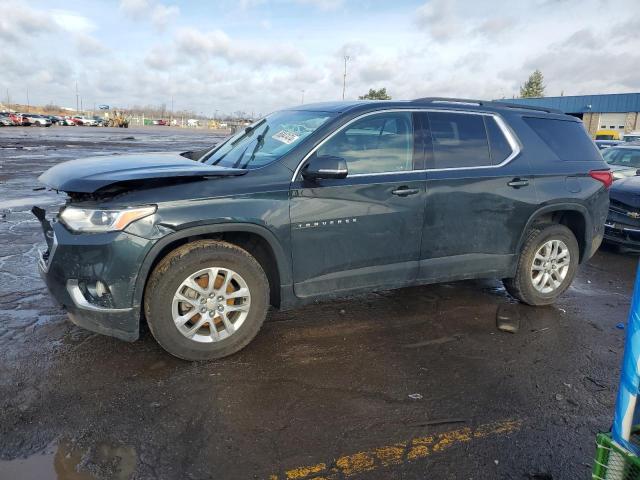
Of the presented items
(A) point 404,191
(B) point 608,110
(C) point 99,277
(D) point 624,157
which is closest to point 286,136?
(A) point 404,191

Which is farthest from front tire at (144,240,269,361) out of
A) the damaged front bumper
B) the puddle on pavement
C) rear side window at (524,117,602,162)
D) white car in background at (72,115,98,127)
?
white car in background at (72,115,98,127)

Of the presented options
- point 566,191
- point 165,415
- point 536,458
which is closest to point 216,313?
point 165,415

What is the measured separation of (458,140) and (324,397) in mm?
2591

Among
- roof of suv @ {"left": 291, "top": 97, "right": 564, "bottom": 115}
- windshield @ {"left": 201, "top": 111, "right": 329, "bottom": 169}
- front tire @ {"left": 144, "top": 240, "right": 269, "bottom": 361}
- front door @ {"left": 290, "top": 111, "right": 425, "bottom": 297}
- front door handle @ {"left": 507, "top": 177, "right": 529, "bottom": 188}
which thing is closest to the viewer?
front tire @ {"left": 144, "top": 240, "right": 269, "bottom": 361}

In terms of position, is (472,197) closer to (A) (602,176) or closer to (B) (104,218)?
(A) (602,176)

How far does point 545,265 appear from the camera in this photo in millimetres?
5023

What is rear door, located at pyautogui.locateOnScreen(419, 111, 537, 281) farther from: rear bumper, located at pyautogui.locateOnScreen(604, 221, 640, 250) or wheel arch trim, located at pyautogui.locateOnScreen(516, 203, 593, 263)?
rear bumper, located at pyautogui.locateOnScreen(604, 221, 640, 250)

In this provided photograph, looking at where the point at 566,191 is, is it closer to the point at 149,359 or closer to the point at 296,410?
the point at 296,410

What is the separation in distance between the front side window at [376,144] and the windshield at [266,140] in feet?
0.81

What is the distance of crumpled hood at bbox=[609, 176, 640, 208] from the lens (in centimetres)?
759

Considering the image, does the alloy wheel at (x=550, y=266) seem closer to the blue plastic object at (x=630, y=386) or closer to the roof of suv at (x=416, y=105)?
the roof of suv at (x=416, y=105)

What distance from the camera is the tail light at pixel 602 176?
5104 mm

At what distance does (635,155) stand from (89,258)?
461 inches

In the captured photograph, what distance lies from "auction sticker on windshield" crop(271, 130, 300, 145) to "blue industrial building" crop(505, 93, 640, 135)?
50382 mm
